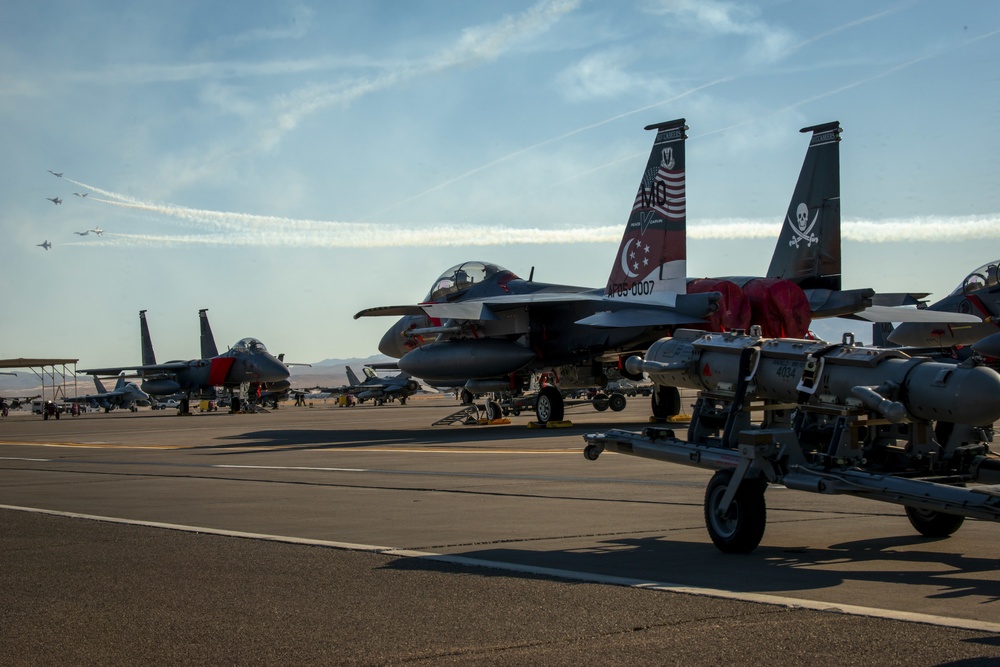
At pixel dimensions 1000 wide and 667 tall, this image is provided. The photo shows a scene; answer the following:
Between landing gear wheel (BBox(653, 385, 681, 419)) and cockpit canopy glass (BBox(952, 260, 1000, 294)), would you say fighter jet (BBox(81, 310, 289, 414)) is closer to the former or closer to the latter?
landing gear wheel (BBox(653, 385, 681, 419))

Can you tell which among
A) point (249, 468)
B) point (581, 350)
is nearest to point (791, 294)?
point (581, 350)

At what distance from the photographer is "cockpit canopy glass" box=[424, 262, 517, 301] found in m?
30.3

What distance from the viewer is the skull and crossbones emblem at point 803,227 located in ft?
87.6

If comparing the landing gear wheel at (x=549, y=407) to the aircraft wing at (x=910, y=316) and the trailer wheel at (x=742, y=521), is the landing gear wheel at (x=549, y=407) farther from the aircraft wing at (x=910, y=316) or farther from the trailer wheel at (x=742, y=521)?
the trailer wheel at (x=742, y=521)

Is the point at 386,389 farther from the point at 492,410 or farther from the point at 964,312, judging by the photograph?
the point at 964,312

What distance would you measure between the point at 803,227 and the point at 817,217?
49cm

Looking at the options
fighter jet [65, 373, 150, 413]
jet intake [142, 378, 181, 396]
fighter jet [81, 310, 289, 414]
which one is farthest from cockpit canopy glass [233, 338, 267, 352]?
fighter jet [65, 373, 150, 413]

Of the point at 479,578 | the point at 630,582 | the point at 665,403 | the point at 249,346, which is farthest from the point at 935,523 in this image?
the point at 249,346

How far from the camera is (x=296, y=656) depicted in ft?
16.8

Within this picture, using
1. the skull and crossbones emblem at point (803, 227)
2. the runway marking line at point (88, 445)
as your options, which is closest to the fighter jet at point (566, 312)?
the skull and crossbones emblem at point (803, 227)

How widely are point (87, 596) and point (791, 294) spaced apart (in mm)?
19606

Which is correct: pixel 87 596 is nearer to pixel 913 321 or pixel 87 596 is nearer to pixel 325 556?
pixel 325 556

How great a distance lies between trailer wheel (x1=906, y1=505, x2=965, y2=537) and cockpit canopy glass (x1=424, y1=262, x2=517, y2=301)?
878 inches

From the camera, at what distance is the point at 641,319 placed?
24.8 m
